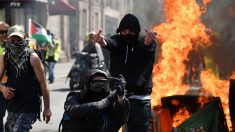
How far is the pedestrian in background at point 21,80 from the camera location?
5.41 m

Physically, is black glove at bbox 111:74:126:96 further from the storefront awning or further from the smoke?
the storefront awning

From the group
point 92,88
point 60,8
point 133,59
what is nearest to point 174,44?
point 133,59

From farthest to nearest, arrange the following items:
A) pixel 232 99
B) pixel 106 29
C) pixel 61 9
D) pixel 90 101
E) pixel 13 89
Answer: pixel 106 29, pixel 61 9, pixel 232 99, pixel 13 89, pixel 90 101

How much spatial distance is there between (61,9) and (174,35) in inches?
926

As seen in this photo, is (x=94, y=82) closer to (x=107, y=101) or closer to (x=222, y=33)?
(x=107, y=101)

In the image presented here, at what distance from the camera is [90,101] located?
4.73 m

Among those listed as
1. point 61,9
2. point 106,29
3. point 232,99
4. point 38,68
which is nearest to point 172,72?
point 232,99

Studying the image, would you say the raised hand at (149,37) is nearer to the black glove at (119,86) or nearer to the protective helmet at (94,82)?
the black glove at (119,86)

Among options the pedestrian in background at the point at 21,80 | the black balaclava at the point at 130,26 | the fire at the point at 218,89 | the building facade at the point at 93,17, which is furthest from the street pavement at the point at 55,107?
the building facade at the point at 93,17

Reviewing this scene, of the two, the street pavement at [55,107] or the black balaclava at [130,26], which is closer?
the black balaclava at [130,26]

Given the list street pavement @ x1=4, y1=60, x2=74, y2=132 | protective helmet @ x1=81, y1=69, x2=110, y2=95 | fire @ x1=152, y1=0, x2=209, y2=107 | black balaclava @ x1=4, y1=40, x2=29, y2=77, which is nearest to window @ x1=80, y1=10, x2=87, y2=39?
street pavement @ x1=4, y1=60, x2=74, y2=132

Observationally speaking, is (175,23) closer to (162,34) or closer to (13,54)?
(162,34)

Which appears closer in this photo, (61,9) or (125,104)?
(125,104)

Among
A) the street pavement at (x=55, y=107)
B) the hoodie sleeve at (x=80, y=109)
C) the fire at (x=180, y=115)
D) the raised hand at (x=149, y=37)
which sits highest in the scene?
the raised hand at (x=149, y=37)
